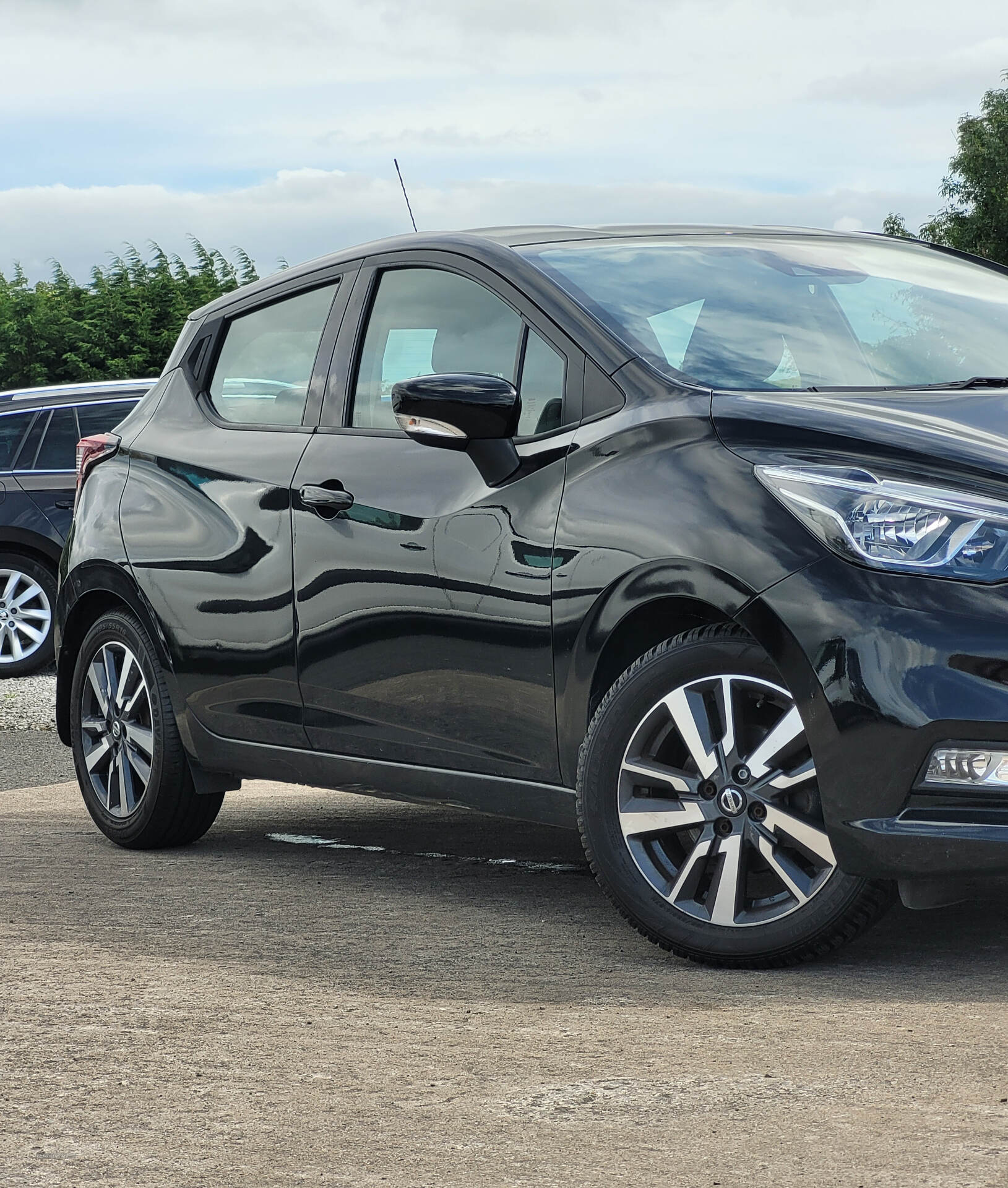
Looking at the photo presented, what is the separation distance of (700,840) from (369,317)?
6.44ft

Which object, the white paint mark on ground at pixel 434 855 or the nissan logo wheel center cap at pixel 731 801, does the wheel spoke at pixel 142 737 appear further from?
the nissan logo wheel center cap at pixel 731 801

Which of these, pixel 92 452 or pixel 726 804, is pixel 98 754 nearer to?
pixel 92 452

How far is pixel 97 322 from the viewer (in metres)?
27.0

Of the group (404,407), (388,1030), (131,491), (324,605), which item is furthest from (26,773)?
(388,1030)

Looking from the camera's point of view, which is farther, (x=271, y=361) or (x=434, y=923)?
(x=271, y=361)

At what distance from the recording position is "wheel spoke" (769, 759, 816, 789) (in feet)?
13.4

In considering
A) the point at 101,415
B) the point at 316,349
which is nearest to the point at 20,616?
the point at 101,415

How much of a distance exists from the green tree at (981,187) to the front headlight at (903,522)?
6480 centimetres

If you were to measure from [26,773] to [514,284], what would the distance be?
456 centimetres

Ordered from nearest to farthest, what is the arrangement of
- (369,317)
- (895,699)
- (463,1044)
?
1. (463,1044)
2. (895,699)
3. (369,317)

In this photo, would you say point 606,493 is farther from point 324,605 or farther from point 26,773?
point 26,773

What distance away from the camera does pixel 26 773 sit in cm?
861

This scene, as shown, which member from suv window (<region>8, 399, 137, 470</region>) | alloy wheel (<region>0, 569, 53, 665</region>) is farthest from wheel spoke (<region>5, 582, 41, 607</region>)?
suv window (<region>8, 399, 137, 470</region>)

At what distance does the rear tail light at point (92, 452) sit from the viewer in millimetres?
6422
